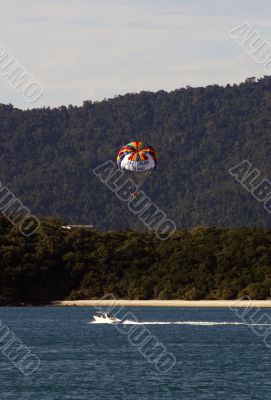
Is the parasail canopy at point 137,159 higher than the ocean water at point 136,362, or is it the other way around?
the parasail canopy at point 137,159

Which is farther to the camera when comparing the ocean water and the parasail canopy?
the parasail canopy

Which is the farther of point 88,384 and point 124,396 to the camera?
point 88,384

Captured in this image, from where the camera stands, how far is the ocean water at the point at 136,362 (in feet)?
293

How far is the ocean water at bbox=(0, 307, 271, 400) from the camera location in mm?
89188

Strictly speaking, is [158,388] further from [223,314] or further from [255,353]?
[223,314]

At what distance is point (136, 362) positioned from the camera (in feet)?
363

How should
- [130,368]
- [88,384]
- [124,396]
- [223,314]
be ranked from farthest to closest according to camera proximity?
[223,314]
[130,368]
[88,384]
[124,396]

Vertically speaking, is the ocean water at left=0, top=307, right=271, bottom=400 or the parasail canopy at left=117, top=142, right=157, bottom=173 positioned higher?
the parasail canopy at left=117, top=142, right=157, bottom=173

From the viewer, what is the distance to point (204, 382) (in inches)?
3735

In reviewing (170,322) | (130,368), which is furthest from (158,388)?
(170,322)

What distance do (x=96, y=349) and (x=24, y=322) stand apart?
45.5m

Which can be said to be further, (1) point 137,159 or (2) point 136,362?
(1) point 137,159

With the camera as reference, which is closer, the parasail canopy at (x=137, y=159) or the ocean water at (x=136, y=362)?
the ocean water at (x=136, y=362)

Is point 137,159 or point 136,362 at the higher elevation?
point 137,159
